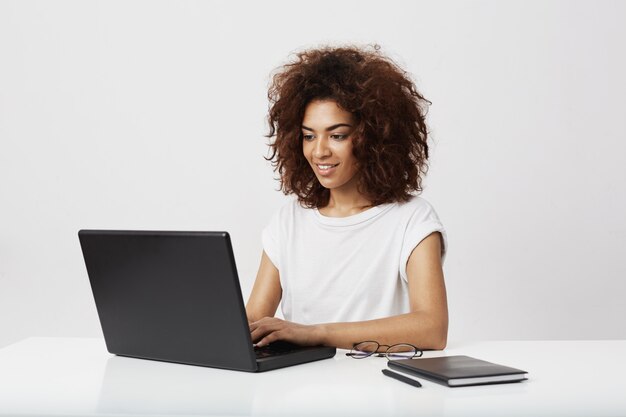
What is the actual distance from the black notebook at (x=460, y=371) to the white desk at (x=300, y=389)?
0.06 ft

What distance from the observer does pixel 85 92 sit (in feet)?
13.8

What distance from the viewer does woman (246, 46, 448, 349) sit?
2568 millimetres

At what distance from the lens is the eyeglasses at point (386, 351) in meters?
1.97

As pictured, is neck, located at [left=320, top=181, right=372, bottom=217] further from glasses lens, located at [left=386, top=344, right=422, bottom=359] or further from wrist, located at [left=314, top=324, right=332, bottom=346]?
wrist, located at [left=314, top=324, right=332, bottom=346]

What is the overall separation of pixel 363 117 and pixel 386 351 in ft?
2.68

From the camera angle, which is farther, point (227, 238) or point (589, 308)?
point (589, 308)

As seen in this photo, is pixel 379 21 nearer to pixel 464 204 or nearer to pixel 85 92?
pixel 464 204

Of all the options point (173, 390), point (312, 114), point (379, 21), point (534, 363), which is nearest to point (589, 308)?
point (379, 21)

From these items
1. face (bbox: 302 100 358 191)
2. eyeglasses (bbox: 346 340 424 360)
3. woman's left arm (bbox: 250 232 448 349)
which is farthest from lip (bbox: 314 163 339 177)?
eyeglasses (bbox: 346 340 424 360)

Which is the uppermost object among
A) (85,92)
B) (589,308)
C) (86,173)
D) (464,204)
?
(85,92)

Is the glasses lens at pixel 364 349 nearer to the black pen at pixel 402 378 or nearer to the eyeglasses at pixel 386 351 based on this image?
the eyeglasses at pixel 386 351

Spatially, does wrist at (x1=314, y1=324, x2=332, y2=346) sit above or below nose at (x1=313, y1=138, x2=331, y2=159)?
below

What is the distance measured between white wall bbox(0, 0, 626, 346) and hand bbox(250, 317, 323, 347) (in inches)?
80.8

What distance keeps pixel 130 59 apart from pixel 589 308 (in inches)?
97.8
